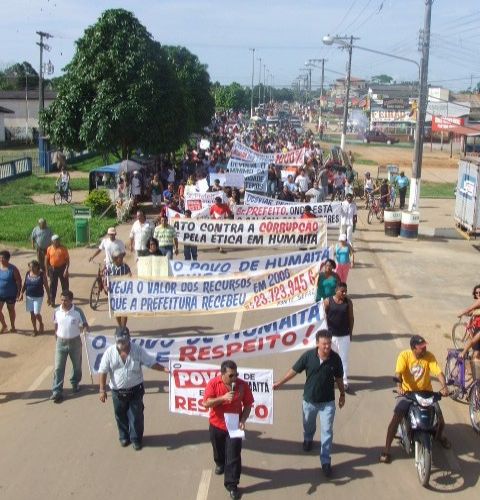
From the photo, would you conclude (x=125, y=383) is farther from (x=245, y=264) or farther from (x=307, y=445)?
(x=245, y=264)

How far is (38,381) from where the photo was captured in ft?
35.8

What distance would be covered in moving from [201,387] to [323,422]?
1.38 meters

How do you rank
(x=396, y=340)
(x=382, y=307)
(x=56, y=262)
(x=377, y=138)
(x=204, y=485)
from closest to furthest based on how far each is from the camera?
(x=204, y=485) < (x=396, y=340) < (x=56, y=262) < (x=382, y=307) < (x=377, y=138)

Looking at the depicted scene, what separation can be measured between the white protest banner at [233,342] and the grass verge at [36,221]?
12.5 m

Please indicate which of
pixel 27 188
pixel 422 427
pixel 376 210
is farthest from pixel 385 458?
pixel 27 188

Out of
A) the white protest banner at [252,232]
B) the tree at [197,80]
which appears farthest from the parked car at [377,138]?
the white protest banner at [252,232]

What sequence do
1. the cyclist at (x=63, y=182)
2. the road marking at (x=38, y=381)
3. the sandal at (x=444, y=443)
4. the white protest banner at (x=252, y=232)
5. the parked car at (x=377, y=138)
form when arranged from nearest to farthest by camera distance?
the sandal at (x=444, y=443) < the road marking at (x=38, y=381) < the white protest banner at (x=252, y=232) < the cyclist at (x=63, y=182) < the parked car at (x=377, y=138)

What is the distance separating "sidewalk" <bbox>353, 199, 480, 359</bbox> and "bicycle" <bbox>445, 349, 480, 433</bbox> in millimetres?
1928

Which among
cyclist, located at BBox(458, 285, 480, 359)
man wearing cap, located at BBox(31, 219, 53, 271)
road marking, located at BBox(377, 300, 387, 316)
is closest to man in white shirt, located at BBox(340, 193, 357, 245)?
road marking, located at BBox(377, 300, 387, 316)

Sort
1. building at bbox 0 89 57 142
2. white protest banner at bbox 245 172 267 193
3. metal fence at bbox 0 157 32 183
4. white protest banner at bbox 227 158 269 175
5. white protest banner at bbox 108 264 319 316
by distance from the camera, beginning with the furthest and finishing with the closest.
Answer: building at bbox 0 89 57 142 → metal fence at bbox 0 157 32 183 → white protest banner at bbox 227 158 269 175 → white protest banner at bbox 245 172 267 193 → white protest banner at bbox 108 264 319 316

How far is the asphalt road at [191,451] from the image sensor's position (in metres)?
7.69

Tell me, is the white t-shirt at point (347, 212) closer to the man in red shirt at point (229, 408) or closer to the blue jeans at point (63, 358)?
the blue jeans at point (63, 358)

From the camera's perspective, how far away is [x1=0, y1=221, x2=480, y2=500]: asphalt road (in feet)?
25.2

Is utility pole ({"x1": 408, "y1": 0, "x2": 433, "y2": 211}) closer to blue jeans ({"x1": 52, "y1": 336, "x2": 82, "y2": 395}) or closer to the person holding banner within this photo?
blue jeans ({"x1": 52, "y1": 336, "x2": 82, "y2": 395})
